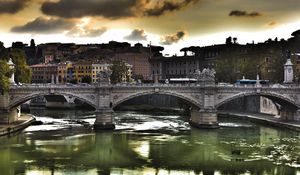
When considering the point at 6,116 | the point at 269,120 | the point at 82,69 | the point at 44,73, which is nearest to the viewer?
the point at 6,116

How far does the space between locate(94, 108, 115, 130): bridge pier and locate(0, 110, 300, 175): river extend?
3.32 feet

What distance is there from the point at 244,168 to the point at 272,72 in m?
37.0

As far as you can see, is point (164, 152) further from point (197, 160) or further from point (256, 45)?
point (256, 45)

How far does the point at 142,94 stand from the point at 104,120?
4.69 metres

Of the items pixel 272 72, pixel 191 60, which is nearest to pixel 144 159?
pixel 272 72

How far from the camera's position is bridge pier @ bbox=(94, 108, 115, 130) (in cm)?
5112

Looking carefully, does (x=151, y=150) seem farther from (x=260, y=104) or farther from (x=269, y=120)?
(x=260, y=104)

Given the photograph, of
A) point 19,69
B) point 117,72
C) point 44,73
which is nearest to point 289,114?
point 19,69

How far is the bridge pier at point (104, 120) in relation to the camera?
51.1 m

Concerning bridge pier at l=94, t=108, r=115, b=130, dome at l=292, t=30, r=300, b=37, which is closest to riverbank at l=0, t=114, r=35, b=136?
bridge pier at l=94, t=108, r=115, b=130

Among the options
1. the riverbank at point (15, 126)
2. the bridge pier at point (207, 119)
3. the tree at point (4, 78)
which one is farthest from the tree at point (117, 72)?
the tree at point (4, 78)

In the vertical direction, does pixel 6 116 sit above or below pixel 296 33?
below

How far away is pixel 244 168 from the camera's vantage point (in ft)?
109

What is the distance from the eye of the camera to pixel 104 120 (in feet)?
169
